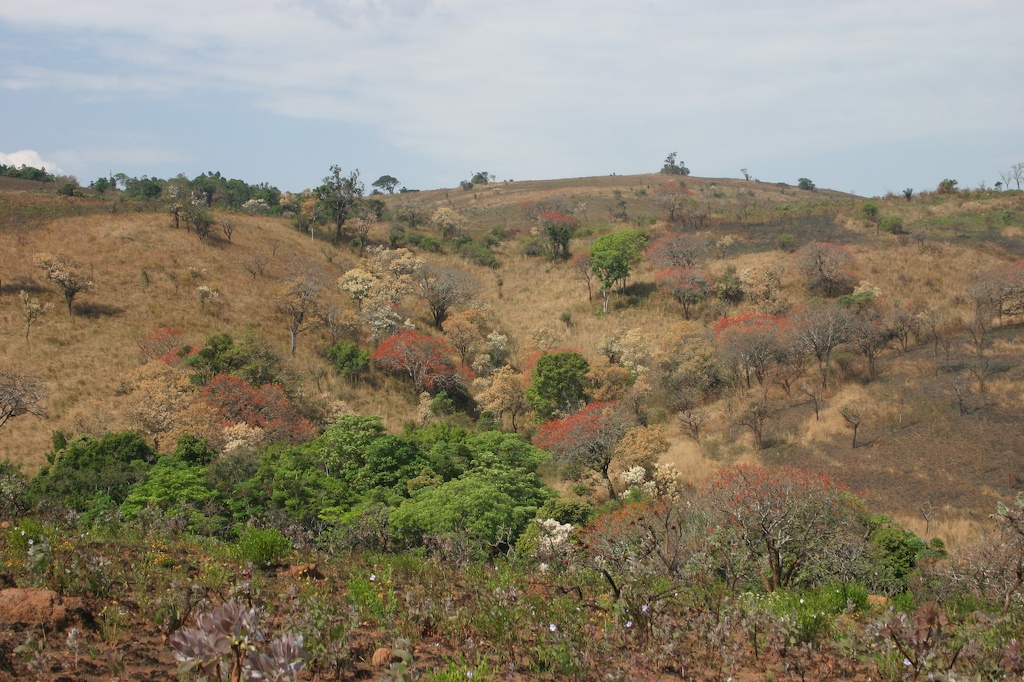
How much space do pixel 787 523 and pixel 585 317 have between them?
115ft

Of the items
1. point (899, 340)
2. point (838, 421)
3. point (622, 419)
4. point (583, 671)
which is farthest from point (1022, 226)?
point (583, 671)

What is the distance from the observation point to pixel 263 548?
754cm

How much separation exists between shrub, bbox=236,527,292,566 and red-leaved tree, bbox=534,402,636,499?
16.7 meters

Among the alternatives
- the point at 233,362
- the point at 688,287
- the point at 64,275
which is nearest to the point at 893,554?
the point at 233,362

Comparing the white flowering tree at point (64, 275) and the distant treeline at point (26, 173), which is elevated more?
the distant treeline at point (26, 173)

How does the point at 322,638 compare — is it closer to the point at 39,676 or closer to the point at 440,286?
the point at 39,676

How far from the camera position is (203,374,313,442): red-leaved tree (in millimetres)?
26516

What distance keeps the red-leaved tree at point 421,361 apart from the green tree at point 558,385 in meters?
5.10

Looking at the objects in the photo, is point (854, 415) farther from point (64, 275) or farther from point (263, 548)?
point (64, 275)

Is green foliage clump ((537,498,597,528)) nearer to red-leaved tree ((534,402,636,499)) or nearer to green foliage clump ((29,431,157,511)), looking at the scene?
red-leaved tree ((534,402,636,499))

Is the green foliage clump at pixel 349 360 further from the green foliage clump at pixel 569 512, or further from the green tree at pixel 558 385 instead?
the green foliage clump at pixel 569 512

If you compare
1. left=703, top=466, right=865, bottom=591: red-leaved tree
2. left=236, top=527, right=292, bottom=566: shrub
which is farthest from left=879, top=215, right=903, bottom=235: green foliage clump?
left=236, top=527, right=292, bottom=566: shrub

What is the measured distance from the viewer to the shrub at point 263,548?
748cm

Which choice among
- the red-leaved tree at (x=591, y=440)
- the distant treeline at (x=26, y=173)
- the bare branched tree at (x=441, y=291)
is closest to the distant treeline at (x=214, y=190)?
the distant treeline at (x=26, y=173)
